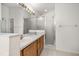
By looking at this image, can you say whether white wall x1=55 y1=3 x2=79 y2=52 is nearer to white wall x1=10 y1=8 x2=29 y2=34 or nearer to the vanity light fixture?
the vanity light fixture

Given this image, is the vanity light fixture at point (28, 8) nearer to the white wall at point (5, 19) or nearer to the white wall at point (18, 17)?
the white wall at point (18, 17)

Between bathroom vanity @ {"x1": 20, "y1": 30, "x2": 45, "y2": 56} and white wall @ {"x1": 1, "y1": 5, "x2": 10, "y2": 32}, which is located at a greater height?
white wall @ {"x1": 1, "y1": 5, "x2": 10, "y2": 32}

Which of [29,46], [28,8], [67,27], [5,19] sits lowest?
[29,46]

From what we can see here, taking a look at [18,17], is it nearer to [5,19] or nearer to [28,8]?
[5,19]

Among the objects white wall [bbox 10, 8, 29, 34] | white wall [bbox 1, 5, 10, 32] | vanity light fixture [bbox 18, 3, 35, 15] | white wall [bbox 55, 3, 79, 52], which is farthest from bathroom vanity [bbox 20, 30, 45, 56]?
white wall [bbox 55, 3, 79, 52]

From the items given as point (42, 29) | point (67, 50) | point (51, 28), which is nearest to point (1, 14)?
point (42, 29)

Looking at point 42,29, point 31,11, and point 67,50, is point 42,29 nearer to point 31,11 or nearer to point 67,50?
point 31,11

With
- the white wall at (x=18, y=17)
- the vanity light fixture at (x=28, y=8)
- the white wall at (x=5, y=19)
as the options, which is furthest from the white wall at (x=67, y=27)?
the white wall at (x=5, y=19)

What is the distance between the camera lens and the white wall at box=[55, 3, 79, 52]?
3.87m

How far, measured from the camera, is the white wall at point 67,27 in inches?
152

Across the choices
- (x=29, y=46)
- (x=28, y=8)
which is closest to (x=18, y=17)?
(x=28, y=8)

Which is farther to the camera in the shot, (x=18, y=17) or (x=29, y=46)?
(x=18, y=17)

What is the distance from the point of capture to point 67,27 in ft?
13.4

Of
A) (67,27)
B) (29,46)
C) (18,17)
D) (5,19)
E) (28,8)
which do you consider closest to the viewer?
(29,46)
